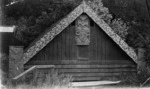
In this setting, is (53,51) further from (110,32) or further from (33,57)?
(110,32)

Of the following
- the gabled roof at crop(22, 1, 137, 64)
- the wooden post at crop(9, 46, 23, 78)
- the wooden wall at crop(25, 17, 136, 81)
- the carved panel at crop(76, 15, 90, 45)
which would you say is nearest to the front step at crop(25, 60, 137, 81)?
the wooden wall at crop(25, 17, 136, 81)

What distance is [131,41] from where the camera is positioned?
24.4 metres

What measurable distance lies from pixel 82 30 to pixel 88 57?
1414 mm

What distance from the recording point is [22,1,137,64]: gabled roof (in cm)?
1512

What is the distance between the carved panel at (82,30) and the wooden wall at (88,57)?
0.80 ft

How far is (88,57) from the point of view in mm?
16547

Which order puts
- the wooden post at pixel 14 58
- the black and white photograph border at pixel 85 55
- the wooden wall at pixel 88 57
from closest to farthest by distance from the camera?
the wooden post at pixel 14 58
the black and white photograph border at pixel 85 55
the wooden wall at pixel 88 57

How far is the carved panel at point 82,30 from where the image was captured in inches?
637

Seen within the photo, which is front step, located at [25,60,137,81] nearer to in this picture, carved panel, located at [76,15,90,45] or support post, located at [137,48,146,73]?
support post, located at [137,48,146,73]

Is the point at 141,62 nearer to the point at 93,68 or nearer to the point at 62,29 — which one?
the point at 93,68

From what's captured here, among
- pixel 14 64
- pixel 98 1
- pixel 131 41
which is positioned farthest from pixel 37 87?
pixel 98 1

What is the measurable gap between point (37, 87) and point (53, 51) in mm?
5450

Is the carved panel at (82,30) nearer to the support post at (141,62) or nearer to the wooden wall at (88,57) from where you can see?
the wooden wall at (88,57)

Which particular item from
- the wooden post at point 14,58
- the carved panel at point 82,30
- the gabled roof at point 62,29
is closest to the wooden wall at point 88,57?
the carved panel at point 82,30
